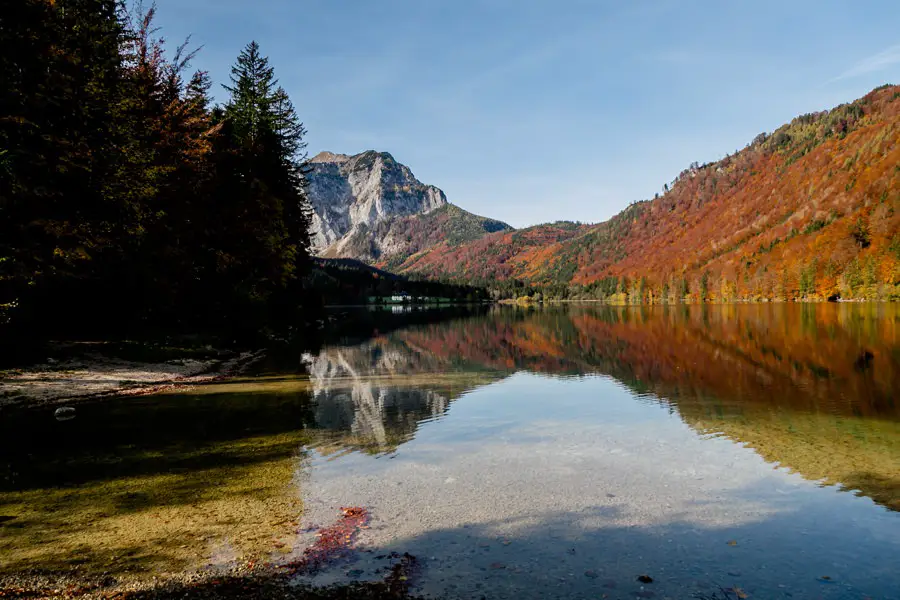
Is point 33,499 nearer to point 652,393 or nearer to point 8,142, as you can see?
point 8,142

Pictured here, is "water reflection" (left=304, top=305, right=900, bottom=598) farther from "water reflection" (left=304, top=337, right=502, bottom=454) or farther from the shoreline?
the shoreline

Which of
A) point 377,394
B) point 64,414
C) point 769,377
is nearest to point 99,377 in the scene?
point 64,414

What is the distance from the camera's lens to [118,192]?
23172 millimetres

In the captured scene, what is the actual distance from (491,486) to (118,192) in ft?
70.8

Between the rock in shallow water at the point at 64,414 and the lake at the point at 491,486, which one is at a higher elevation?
the rock in shallow water at the point at 64,414

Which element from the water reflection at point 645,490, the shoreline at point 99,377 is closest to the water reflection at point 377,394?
the water reflection at point 645,490

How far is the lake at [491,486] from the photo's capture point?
280 inches

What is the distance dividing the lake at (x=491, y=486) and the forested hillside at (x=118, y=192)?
8445mm

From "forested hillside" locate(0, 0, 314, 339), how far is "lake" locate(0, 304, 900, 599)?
8.45 m

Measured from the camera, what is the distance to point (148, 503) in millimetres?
9477

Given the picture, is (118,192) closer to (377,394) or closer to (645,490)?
(377,394)

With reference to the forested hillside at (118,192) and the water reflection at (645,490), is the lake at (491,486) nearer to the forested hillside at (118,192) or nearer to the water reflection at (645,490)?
the water reflection at (645,490)

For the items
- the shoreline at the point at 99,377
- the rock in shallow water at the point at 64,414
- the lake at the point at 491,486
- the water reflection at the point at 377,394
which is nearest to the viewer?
the lake at the point at 491,486

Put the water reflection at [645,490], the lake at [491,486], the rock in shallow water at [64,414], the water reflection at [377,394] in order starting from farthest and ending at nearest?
the rock in shallow water at [64,414]
the water reflection at [377,394]
the lake at [491,486]
the water reflection at [645,490]
